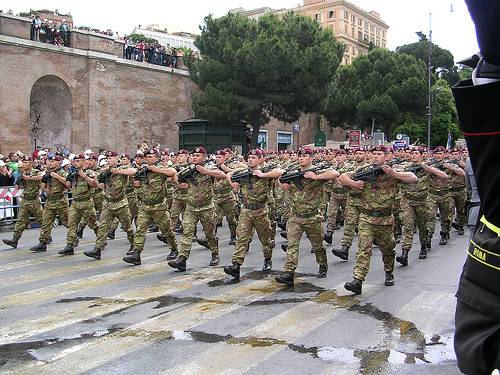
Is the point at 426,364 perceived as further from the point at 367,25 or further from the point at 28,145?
the point at 367,25

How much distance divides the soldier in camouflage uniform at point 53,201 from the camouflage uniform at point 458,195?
8690 millimetres

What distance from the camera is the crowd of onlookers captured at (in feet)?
110

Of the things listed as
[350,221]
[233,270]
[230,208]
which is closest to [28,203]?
[230,208]


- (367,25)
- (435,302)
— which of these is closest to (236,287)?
(435,302)

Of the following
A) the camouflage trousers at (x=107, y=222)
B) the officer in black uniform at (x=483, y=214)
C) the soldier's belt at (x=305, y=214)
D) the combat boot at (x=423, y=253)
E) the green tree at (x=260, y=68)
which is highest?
the green tree at (x=260, y=68)

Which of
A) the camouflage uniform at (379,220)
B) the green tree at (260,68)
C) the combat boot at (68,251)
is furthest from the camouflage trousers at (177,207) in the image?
the green tree at (260,68)

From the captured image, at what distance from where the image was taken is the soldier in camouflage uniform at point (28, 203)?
40.1 ft

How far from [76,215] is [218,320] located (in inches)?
233

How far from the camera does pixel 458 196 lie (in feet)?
46.3

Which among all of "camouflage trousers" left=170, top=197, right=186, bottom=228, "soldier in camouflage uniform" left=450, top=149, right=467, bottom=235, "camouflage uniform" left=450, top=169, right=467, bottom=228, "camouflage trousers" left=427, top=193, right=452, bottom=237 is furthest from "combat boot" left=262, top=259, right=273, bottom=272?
"camouflage uniform" left=450, top=169, right=467, bottom=228

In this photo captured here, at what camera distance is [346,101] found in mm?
44281

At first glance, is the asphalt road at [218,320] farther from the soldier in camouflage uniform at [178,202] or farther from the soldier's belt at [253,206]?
the soldier in camouflage uniform at [178,202]

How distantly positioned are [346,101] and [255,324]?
3945 cm

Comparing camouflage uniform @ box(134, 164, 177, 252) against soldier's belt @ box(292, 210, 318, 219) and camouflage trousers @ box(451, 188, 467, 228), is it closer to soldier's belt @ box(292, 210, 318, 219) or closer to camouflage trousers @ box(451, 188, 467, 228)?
soldier's belt @ box(292, 210, 318, 219)
